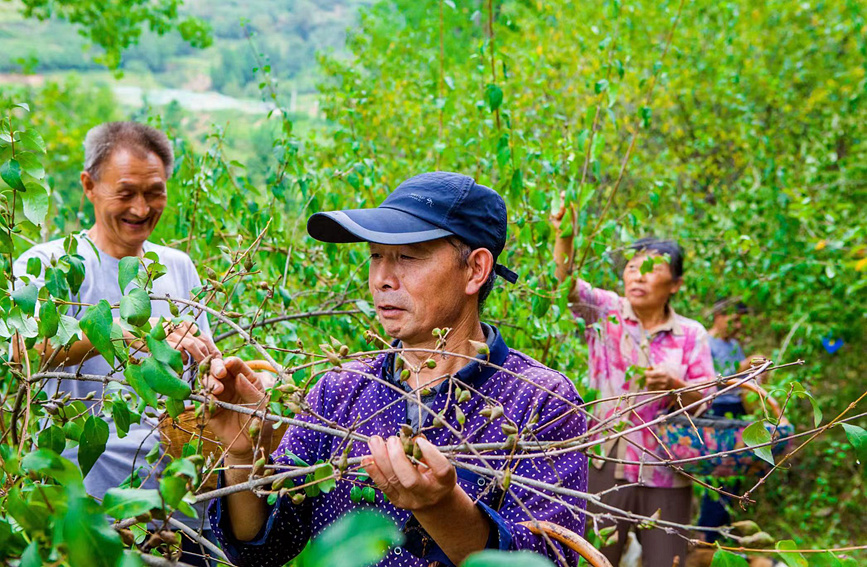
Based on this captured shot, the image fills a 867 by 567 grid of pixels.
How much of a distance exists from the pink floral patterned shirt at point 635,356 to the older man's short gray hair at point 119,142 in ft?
6.06

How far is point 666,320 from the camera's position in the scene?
4090 mm

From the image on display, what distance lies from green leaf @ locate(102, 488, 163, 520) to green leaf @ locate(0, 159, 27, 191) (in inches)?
32.4

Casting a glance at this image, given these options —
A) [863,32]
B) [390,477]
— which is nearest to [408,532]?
[390,477]

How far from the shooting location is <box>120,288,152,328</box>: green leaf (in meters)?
1.38

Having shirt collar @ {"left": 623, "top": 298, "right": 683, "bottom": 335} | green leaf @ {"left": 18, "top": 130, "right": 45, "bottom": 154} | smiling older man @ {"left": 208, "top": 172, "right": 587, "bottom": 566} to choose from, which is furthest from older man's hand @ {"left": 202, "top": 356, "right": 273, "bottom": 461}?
shirt collar @ {"left": 623, "top": 298, "right": 683, "bottom": 335}

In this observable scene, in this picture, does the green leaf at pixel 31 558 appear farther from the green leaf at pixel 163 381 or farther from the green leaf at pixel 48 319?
the green leaf at pixel 48 319

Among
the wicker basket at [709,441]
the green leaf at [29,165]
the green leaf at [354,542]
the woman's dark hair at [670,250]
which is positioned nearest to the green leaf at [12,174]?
the green leaf at [29,165]

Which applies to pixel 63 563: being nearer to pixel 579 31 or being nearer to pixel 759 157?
pixel 759 157

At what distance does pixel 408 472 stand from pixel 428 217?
27.8 inches

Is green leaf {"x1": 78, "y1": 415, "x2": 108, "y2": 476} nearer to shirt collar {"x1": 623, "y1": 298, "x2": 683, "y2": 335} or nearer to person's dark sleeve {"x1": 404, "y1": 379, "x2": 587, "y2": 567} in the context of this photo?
person's dark sleeve {"x1": 404, "y1": 379, "x2": 587, "y2": 567}

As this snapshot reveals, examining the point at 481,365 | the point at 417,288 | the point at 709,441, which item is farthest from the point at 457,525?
the point at 709,441

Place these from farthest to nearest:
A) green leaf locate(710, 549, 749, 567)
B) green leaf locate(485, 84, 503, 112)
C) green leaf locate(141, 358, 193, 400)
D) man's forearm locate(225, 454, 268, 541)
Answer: green leaf locate(485, 84, 503, 112) → man's forearm locate(225, 454, 268, 541) → green leaf locate(141, 358, 193, 400) → green leaf locate(710, 549, 749, 567)

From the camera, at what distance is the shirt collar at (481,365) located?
1.87 metres

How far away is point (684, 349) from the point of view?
3.98 metres
